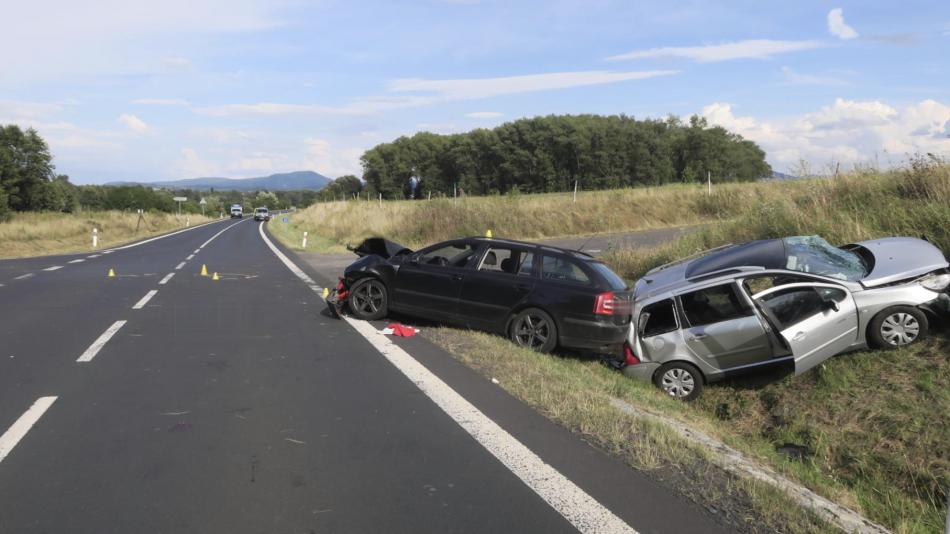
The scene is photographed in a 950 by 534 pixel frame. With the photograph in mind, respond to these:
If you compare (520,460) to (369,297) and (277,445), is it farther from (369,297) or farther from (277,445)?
(369,297)

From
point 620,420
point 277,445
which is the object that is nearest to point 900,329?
point 620,420

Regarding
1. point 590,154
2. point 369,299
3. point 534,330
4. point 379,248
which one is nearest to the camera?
point 534,330

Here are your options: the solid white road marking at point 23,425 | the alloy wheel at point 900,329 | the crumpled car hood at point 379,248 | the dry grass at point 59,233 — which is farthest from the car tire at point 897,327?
the dry grass at point 59,233

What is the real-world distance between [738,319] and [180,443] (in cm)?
648

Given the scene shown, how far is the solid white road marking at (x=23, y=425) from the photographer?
15.9 ft

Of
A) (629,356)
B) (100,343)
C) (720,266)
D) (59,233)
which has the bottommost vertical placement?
(59,233)

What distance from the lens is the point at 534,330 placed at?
9.23m

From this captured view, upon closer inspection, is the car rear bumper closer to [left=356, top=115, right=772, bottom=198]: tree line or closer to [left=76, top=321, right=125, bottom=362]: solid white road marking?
[left=76, top=321, right=125, bottom=362]: solid white road marking

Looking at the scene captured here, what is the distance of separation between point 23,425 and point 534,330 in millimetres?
5790

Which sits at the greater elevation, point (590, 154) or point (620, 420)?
point (590, 154)

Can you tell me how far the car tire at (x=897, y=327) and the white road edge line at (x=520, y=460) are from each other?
5243mm

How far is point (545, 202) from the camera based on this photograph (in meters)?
33.1

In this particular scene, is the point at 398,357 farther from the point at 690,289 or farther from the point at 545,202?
the point at 545,202

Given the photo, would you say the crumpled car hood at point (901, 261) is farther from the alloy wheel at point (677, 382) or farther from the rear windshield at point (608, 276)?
the rear windshield at point (608, 276)
